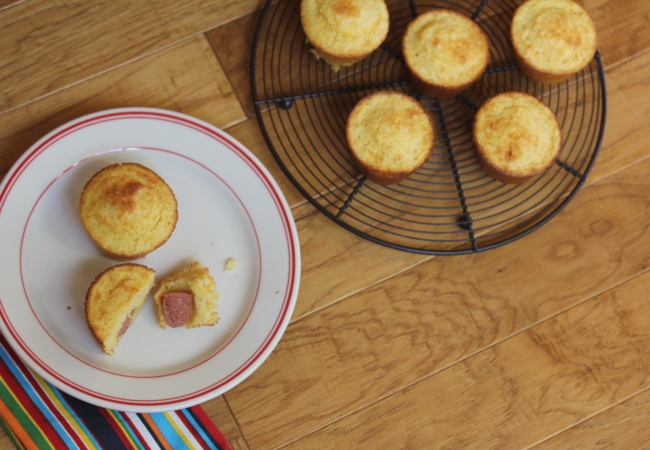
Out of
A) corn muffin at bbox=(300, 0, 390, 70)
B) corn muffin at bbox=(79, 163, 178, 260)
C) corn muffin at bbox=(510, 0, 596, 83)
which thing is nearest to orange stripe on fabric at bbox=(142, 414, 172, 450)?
corn muffin at bbox=(79, 163, 178, 260)

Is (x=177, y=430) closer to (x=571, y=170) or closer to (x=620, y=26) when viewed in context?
(x=571, y=170)

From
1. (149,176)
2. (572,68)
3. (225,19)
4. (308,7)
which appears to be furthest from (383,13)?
(149,176)

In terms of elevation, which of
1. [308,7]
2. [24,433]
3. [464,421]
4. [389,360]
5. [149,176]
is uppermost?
[308,7]

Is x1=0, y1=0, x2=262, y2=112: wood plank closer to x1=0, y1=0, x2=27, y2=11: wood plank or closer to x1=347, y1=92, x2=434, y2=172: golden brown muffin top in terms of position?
x1=0, y1=0, x2=27, y2=11: wood plank

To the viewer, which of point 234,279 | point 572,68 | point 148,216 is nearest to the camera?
point 148,216

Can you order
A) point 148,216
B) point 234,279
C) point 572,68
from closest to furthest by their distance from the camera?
point 148,216 → point 234,279 → point 572,68

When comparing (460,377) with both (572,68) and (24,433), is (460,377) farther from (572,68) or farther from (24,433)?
(24,433)
